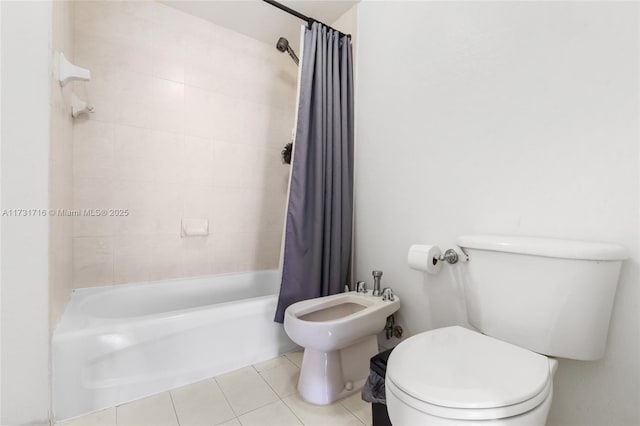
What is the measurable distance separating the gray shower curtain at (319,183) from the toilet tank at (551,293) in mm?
857

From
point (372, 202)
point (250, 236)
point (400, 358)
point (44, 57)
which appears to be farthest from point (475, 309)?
point (44, 57)

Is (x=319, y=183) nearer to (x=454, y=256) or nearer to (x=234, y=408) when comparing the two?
(x=454, y=256)

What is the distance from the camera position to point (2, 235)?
1.01 metres

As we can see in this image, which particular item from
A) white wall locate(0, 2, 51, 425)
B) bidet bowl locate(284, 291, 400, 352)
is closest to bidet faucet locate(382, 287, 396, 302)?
bidet bowl locate(284, 291, 400, 352)

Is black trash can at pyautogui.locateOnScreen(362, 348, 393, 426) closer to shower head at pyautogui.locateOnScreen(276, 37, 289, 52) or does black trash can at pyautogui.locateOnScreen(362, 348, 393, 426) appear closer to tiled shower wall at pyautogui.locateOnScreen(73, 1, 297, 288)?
tiled shower wall at pyautogui.locateOnScreen(73, 1, 297, 288)

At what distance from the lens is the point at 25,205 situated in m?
1.04

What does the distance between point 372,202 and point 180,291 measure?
52.6 inches

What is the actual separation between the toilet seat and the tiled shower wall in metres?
1.59

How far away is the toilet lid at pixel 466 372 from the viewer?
0.66 metres

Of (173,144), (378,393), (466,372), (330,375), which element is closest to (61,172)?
(173,144)

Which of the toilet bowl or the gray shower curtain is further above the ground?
the gray shower curtain

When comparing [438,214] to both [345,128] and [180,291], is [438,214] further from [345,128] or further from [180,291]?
[180,291]

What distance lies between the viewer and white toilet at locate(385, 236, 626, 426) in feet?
2.18

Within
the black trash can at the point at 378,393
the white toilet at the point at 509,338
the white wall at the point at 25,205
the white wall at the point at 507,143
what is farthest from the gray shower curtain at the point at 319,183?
the white wall at the point at 25,205
